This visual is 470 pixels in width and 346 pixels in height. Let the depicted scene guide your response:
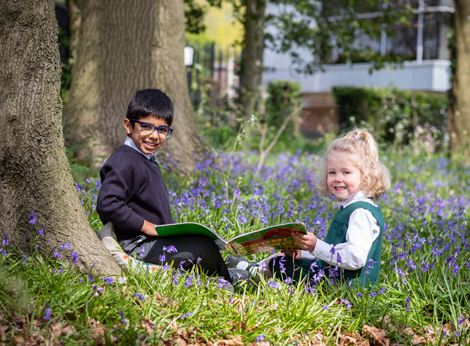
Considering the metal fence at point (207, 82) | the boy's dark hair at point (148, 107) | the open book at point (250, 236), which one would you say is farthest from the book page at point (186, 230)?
the metal fence at point (207, 82)

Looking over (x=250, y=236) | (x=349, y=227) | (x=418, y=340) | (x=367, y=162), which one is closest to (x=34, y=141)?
(x=250, y=236)

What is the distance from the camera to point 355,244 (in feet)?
8.34

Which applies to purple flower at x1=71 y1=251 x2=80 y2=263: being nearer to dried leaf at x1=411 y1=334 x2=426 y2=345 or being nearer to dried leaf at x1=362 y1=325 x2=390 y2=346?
dried leaf at x1=362 y1=325 x2=390 y2=346

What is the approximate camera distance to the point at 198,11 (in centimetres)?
976

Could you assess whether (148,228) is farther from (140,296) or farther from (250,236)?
(250,236)

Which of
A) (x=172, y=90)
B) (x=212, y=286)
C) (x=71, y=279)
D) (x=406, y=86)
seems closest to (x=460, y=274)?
(x=212, y=286)

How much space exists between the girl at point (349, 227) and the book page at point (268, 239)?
76mm

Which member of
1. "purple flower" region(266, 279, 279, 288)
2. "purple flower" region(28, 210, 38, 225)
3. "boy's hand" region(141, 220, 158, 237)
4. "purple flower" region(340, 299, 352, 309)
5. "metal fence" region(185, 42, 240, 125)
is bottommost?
"purple flower" region(340, 299, 352, 309)

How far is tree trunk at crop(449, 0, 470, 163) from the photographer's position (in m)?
9.30

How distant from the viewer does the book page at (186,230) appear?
2449 millimetres

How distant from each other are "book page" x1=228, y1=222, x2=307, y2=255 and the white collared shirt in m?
0.17

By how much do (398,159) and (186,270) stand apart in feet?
19.6

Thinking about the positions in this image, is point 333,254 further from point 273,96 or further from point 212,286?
point 273,96

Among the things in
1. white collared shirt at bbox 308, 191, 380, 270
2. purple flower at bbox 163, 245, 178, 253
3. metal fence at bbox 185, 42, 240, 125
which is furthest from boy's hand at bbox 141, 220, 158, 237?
metal fence at bbox 185, 42, 240, 125
